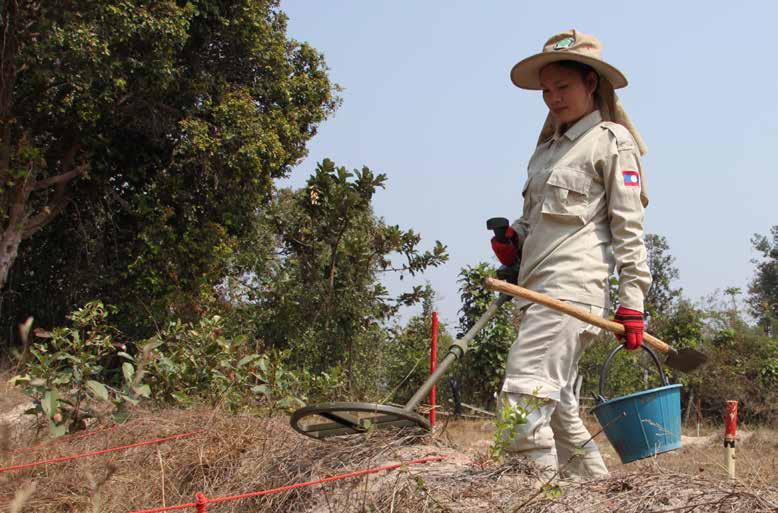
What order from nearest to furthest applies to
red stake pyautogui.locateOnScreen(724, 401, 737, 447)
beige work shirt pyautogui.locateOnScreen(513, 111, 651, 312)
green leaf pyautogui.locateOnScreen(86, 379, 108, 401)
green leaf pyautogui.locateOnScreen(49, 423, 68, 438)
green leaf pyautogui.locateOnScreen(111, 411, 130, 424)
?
beige work shirt pyautogui.locateOnScreen(513, 111, 651, 312) → green leaf pyautogui.locateOnScreen(86, 379, 108, 401) → green leaf pyautogui.locateOnScreen(49, 423, 68, 438) → green leaf pyautogui.locateOnScreen(111, 411, 130, 424) → red stake pyautogui.locateOnScreen(724, 401, 737, 447)

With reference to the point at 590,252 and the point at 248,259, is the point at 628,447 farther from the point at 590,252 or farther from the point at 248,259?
the point at 248,259

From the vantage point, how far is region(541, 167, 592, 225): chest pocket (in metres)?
3.03

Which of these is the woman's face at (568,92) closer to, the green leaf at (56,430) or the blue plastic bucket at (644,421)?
the blue plastic bucket at (644,421)

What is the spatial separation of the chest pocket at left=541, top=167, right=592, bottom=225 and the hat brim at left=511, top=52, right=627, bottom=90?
0.44m

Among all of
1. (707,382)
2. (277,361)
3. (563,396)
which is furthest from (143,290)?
(707,382)

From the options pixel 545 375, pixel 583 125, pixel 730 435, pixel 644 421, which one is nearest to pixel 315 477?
pixel 545 375

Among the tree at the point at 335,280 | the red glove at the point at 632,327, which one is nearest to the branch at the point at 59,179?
the tree at the point at 335,280

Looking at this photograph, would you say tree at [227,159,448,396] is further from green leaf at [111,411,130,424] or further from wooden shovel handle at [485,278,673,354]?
wooden shovel handle at [485,278,673,354]

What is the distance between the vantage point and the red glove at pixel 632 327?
287 centimetres

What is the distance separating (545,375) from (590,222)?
0.65m

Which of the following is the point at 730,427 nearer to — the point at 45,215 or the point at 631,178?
the point at 631,178

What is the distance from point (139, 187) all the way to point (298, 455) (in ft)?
27.2

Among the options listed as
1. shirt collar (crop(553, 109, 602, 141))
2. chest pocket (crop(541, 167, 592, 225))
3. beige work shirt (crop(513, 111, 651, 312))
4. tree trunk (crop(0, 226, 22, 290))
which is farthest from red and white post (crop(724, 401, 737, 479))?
→ tree trunk (crop(0, 226, 22, 290))

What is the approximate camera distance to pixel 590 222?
3.07 metres
